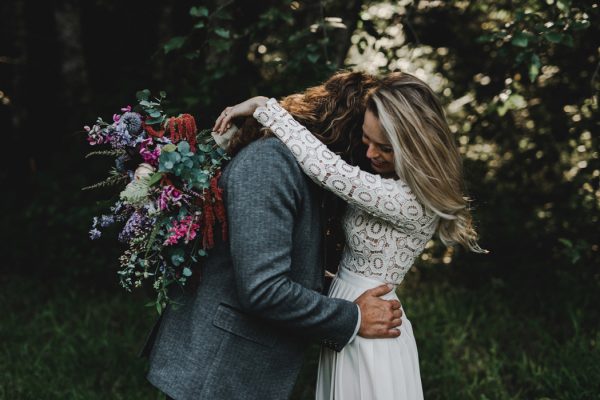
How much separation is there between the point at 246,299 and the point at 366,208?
0.53 meters

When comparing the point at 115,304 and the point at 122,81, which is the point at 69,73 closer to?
the point at 122,81

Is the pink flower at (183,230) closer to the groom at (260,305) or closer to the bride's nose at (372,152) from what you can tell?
the groom at (260,305)

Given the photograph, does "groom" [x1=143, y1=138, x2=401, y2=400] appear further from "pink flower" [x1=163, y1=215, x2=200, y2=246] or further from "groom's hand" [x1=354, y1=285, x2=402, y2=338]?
"pink flower" [x1=163, y1=215, x2=200, y2=246]

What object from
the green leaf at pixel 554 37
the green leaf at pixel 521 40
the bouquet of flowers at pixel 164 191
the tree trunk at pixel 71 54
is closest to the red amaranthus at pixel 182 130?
the bouquet of flowers at pixel 164 191

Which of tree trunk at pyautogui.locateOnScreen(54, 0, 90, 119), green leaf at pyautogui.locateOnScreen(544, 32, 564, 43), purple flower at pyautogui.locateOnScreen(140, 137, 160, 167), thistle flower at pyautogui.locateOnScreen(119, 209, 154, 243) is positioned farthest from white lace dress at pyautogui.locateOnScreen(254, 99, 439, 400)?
tree trunk at pyautogui.locateOnScreen(54, 0, 90, 119)

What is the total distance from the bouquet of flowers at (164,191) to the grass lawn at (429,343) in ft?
6.09

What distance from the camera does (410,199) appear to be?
2064 mm

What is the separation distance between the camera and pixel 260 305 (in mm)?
1773

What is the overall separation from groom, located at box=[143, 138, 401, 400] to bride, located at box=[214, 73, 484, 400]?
85 millimetres

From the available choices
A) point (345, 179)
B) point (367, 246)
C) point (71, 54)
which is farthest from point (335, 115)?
point (71, 54)

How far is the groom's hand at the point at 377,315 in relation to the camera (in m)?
2.06

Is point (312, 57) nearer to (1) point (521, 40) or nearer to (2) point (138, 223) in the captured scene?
(1) point (521, 40)

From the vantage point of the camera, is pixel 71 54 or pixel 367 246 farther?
pixel 71 54

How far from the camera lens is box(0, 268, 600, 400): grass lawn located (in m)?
3.54
